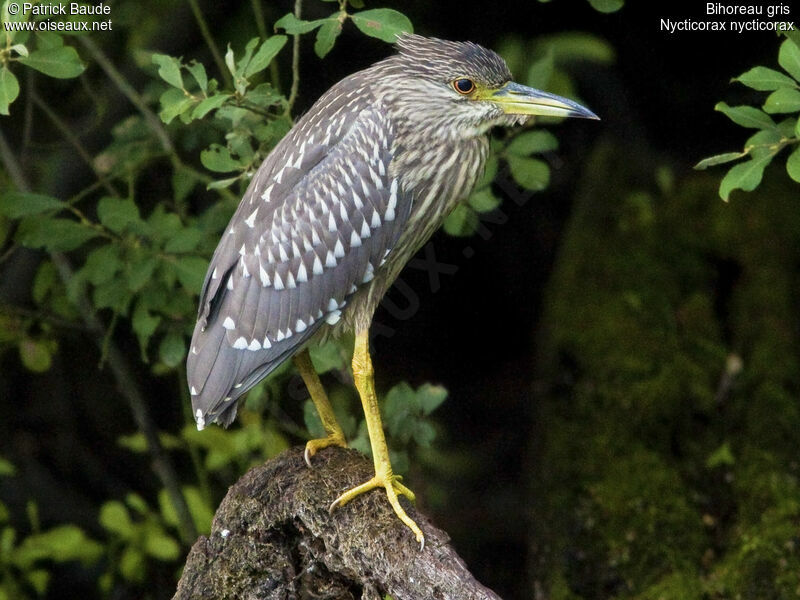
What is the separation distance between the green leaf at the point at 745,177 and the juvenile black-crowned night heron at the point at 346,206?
0.60m

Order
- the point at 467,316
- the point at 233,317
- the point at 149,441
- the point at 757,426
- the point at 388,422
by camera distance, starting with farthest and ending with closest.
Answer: the point at 467,316
the point at 149,441
the point at 757,426
the point at 388,422
the point at 233,317

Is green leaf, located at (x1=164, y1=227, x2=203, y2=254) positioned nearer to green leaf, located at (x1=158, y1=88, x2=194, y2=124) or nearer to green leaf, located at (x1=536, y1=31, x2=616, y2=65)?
green leaf, located at (x1=158, y1=88, x2=194, y2=124)

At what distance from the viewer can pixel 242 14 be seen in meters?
5.39

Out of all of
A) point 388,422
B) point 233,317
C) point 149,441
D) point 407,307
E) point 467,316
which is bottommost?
point 467,316

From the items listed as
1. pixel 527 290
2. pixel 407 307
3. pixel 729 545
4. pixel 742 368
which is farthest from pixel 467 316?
pixel 729 545

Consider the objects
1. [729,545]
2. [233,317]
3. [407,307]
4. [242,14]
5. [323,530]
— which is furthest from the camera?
[407,307]

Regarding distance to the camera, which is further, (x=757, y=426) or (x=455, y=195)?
(x=757, y=426)

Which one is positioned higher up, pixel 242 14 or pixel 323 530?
pixel 242 14

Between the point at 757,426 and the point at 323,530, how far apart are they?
2518 mm

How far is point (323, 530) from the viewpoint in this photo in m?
3.11

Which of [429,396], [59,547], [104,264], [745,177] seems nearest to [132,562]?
[59,547]

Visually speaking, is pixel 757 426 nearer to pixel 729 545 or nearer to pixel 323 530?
pixel 729 545

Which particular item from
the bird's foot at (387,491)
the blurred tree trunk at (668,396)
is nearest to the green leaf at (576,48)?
the blurred tree trunk at (668,396)

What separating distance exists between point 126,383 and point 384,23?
2.56 m
